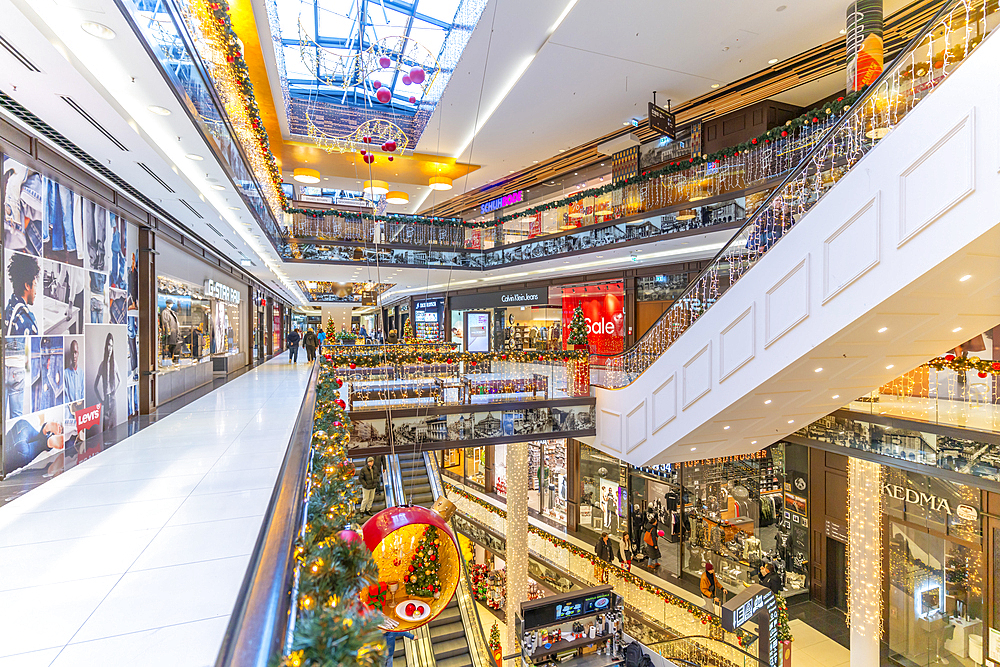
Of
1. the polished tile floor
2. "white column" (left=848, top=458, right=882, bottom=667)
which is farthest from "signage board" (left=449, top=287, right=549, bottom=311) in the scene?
the polished tile floor

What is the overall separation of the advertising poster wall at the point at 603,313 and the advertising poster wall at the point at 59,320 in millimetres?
10371

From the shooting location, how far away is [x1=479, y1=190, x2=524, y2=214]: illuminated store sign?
61.8ft

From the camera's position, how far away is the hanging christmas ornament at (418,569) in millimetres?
2766

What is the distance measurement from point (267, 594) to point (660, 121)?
1103 cm

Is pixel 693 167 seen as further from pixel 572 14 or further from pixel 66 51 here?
pixel 66 51

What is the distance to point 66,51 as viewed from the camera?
3164 millimetres

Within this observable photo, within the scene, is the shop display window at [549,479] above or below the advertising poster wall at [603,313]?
below

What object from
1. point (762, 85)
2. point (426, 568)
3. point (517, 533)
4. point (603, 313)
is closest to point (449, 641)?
point (517, 533)

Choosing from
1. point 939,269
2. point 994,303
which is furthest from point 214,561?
point 994,303

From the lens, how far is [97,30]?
123 inches

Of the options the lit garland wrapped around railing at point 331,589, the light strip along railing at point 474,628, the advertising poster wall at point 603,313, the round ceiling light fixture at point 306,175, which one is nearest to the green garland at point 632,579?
the light strip along railing at point 474,628

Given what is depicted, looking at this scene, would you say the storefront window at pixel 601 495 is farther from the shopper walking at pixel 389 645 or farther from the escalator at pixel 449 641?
the shopper walking at pixel 389 645

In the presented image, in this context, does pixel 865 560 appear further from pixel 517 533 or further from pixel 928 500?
pixel 517 533

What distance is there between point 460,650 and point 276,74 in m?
12.4
